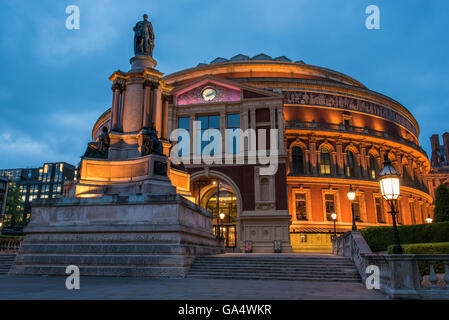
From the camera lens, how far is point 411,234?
15633 millimetres

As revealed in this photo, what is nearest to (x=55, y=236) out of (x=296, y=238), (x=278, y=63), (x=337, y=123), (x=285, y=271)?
(x=285, y=271)

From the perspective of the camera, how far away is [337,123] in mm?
45781

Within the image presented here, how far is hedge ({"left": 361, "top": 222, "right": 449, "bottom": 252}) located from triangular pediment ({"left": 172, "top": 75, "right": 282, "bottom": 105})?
69.0 ft

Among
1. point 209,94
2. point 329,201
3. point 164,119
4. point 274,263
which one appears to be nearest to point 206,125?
point 209,94

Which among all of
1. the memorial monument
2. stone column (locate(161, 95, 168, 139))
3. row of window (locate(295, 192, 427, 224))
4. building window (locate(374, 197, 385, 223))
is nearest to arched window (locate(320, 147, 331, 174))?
row of window (locate(295, 192, 427, 224))

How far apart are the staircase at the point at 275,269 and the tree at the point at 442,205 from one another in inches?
189

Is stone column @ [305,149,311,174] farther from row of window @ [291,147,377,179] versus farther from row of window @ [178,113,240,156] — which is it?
row of window @ [178,113,240,156]

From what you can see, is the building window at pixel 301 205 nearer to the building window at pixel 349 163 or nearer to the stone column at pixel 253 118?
the building window at pixel 349 163

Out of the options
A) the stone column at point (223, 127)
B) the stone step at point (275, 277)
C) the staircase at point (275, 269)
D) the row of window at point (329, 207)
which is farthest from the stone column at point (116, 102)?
the row of window at point (329, 207)

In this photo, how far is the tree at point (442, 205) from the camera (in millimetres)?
16359
